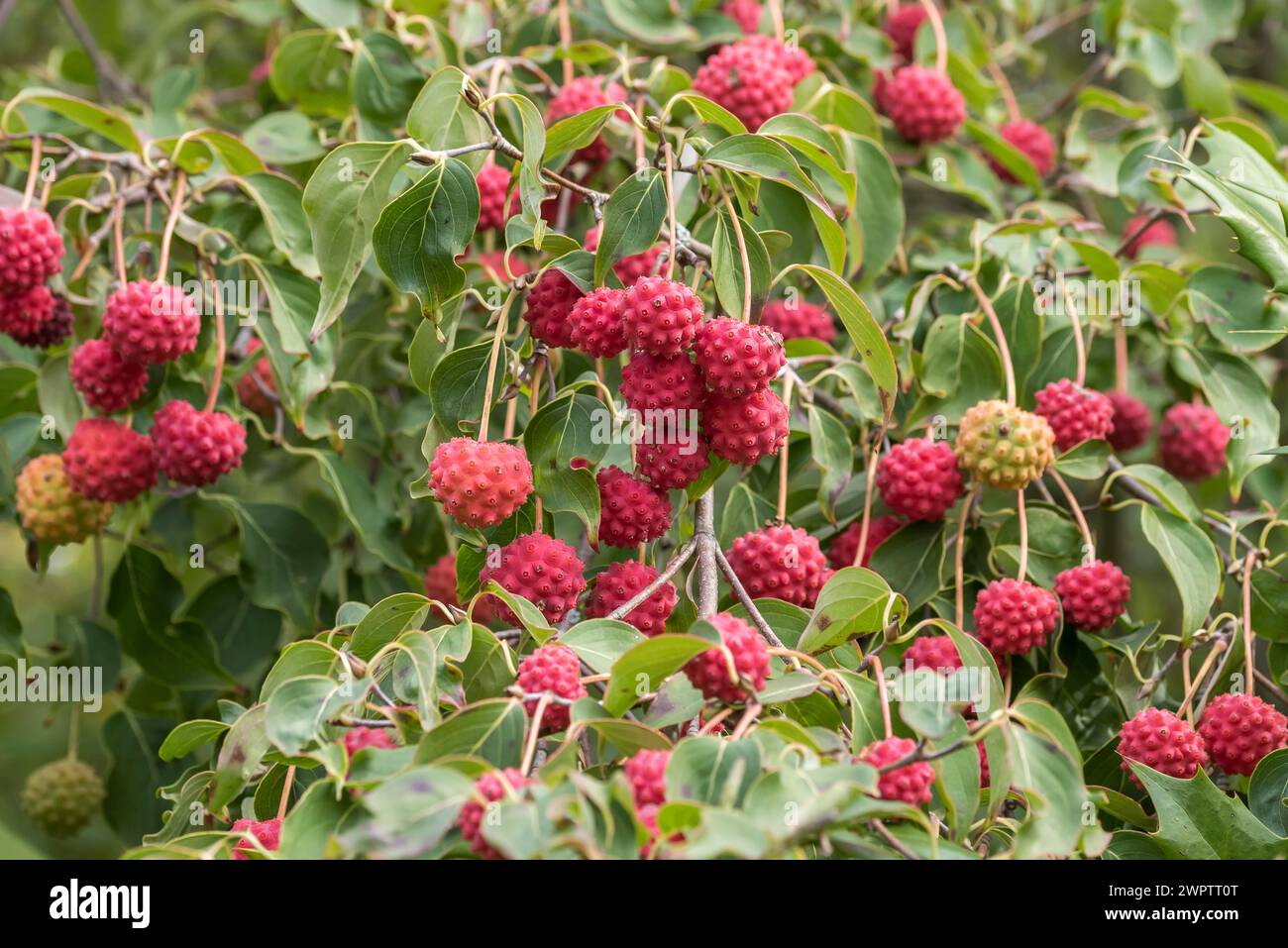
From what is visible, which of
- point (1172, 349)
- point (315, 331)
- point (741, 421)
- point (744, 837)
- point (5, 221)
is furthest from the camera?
point (1172, 349)

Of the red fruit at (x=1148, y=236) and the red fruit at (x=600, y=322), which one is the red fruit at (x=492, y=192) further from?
the red fruit at (x=1148, y=236)

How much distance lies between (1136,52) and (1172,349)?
96 centimetres

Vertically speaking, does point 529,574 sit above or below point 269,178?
below

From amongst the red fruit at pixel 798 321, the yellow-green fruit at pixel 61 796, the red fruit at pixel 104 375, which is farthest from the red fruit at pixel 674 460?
the yellow-green fruit at pixel 61 796

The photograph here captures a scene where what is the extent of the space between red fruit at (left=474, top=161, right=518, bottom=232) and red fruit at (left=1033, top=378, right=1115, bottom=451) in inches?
37.1

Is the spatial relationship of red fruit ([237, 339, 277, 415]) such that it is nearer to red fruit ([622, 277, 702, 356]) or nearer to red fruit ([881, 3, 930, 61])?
red fruit ([622, 277, 702, 356])

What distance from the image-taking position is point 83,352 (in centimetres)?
207

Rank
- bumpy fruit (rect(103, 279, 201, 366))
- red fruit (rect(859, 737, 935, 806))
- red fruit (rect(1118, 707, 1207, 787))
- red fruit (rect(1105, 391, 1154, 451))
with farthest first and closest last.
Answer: red fruit (rect(1105, 391, 1154, 451)) < bumpy fruit (rect(103, 279, 201, 366)) < red fruit (rect(1118, 707, 1207, 787)) < red fruit (rect(859, 737, 935, 806))

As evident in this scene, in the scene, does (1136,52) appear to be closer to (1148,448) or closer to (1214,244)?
(1148,448)

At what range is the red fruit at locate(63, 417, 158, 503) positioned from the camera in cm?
210

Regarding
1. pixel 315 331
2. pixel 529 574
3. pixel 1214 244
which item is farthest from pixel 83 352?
pixel 1214 244

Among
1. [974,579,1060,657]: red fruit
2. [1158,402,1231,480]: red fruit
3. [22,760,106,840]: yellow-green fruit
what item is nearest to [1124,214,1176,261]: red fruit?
[1158,402,1231,480]: red fruit

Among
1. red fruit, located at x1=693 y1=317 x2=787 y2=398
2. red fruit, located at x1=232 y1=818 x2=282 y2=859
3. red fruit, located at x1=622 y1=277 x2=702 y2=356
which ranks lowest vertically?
red fruit, located at x1=232 y1=818 x2=282 y2=859

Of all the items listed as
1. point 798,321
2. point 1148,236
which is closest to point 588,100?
point 798,321
